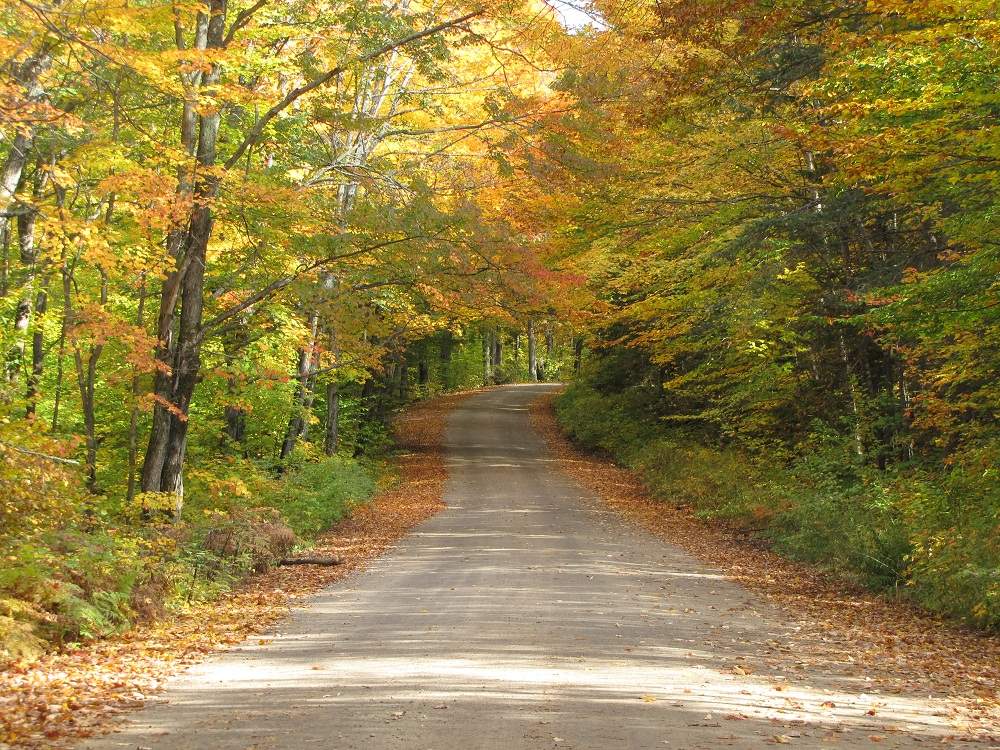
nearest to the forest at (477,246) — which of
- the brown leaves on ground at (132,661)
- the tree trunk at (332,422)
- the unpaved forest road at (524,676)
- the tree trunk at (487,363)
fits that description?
the brown leaves on ground at (132,661)

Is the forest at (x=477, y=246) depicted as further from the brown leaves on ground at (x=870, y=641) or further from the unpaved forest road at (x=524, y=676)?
the unpaved forest road at (x=524, y=676)

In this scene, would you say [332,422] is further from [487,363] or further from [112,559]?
[487,363]

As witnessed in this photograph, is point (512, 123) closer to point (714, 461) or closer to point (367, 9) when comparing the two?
point (367, 9)

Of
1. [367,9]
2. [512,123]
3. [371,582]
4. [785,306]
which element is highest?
[367,9]

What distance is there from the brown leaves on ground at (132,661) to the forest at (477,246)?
1.09 feet

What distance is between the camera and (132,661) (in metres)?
7.88

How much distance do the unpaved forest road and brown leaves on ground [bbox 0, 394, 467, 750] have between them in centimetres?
32

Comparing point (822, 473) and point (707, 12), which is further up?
point (707, 12)

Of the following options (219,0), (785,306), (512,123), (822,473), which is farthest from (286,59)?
(822,473)

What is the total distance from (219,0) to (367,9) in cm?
231

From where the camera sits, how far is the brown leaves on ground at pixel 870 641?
23.5ft

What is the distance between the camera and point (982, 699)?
22.6 feet

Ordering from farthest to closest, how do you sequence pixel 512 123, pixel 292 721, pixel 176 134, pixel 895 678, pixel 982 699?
pixel 176 134 → pixel 512 123 → pixel 895 678 → pixel 982 699 → pixel 292 721

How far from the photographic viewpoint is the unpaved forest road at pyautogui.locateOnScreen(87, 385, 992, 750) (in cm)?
584
